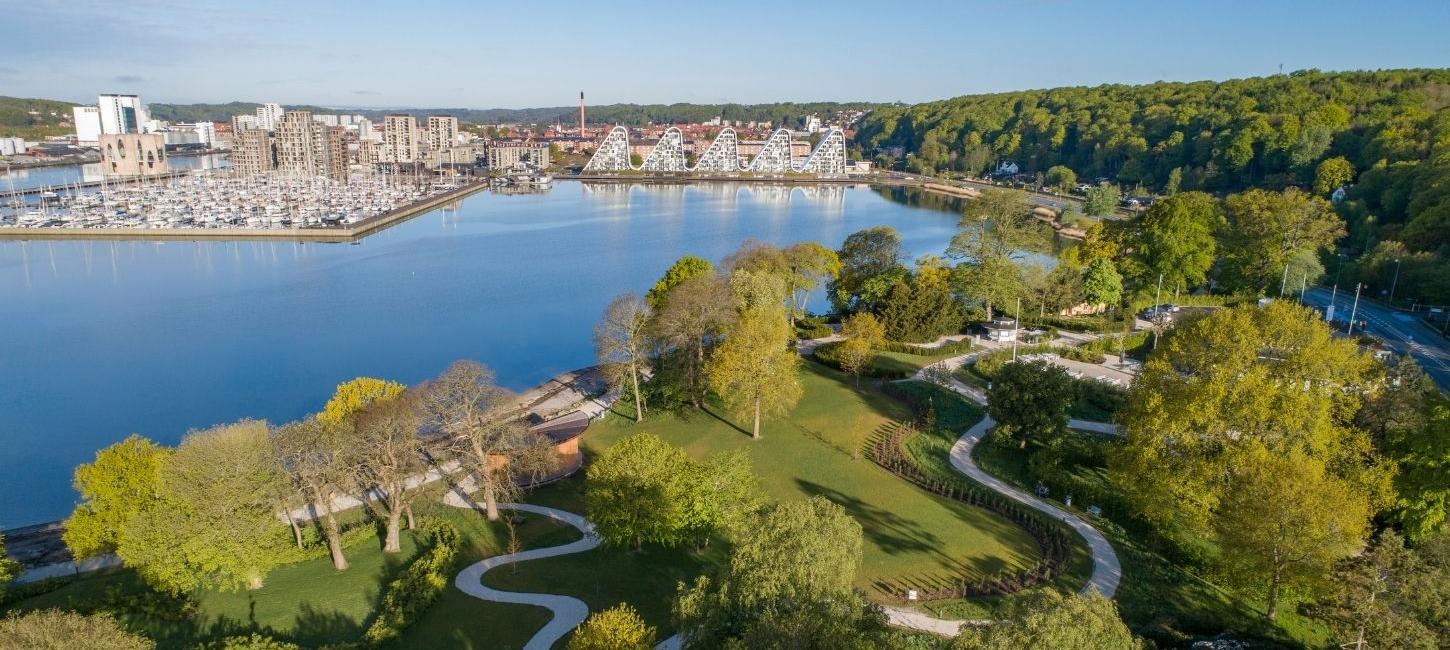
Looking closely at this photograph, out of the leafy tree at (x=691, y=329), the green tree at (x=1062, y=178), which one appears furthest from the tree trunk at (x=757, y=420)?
the green tree at (x=1062, y=178)

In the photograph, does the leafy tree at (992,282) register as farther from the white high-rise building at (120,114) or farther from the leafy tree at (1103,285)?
the white high-rise building at (120,114)

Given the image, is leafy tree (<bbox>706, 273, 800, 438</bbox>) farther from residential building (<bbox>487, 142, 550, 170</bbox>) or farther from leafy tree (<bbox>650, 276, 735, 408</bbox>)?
residential building (<bbox>487, 142, 550, 170</bbox>)

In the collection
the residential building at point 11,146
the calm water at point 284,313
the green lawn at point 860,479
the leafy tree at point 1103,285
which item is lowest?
the calm water at point 284,313

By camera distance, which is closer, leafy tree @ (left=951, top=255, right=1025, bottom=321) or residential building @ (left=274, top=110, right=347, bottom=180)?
leafy tree @ (left=951, top=255, right=1025, bottom=321)

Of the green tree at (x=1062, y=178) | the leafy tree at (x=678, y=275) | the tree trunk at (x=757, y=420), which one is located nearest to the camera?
the tree trunk at (x=757, y=420)

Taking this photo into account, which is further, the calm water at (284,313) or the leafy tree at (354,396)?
the calm water at (284,313)

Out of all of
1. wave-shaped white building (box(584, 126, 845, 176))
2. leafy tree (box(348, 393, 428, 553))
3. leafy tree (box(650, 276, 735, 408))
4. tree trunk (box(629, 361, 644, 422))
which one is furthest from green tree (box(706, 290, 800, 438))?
wave-shaped white building (box(584, 126, 845, 176))
